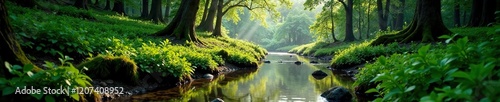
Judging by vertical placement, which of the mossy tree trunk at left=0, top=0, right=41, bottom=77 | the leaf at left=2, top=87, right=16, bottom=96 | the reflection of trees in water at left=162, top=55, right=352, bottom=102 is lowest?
the reflection of trees in water at left=162, top=55, right=352, bottom=102

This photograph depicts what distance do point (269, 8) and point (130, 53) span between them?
26.6 meters

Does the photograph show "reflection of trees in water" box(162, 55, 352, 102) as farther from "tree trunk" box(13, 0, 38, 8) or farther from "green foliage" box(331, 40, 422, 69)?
"tree trunk" box(13, 0, 38, 8)

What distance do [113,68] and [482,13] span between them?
65.0 feet

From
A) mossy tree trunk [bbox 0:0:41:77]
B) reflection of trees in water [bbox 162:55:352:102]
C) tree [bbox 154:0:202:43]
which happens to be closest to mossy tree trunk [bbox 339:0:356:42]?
tree [bbox 154:0:202:43]

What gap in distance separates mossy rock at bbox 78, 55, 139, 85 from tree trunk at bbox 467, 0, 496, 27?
61.0ft

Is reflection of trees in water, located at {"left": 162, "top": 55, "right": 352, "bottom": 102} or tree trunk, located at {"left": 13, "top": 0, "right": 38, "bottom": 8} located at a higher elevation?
tree trunk, located at {"left": 13, "top": 0, "right": 38, "bottom": 8}

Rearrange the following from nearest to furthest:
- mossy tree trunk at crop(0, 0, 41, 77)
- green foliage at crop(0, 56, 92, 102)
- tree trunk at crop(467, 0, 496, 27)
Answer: green foliage at crop(0, 56, 92, 102), mossy tree trunk at crop(0, 0, 41, 77), tree trunk at crop(467, 0, 496, 27)

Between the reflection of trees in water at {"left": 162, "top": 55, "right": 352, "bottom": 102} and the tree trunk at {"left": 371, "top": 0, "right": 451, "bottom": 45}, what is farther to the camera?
the tree trunk at {"left": 371, "top": 0, "right": 451, "bottom": 45}

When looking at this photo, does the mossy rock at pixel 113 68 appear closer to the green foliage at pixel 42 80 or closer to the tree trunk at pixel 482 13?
the green foliage at pixel 42 80

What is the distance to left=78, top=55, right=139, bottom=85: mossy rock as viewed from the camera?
25.0ft

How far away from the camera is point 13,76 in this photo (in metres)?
4.17

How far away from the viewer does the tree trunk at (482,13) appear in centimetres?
1822

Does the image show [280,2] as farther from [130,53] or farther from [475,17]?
[130,53]

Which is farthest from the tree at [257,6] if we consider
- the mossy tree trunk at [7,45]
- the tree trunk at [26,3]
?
the mossy tree trunk at [7,45]
